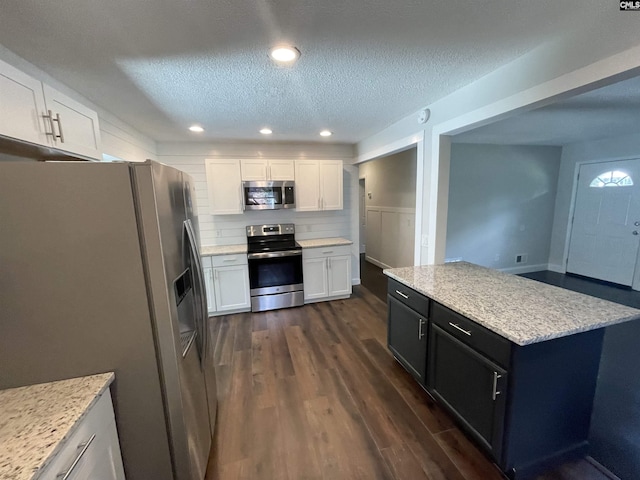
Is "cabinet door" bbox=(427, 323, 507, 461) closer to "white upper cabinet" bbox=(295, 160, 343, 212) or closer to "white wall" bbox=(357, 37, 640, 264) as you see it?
"white wall" bbox=(357, 37, 640, 264)

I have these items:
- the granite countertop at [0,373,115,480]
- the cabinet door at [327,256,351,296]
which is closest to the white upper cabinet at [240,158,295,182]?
the cabinet door at [327,256,351,296]

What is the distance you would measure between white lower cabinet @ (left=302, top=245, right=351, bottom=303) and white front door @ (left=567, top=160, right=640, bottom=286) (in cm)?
449

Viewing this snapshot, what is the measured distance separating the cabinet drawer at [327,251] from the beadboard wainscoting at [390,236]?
5.03 ft

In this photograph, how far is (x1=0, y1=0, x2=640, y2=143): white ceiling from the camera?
4.07 feet

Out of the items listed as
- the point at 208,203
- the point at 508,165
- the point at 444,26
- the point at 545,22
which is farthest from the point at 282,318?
the point at 508,165

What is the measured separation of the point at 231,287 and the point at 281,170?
1.84 meters

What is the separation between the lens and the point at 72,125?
59.8 inches

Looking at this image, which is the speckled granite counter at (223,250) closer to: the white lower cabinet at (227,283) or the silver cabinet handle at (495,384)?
the white lower cabinet at (227,283)

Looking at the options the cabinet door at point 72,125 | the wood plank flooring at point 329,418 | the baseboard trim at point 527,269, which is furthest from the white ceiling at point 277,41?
the baseboard trim at point 527,269

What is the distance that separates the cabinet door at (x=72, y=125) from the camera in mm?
1373

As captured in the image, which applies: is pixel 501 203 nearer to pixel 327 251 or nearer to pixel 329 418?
pixel 327 251

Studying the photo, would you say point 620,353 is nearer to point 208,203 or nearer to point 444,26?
point 444,26

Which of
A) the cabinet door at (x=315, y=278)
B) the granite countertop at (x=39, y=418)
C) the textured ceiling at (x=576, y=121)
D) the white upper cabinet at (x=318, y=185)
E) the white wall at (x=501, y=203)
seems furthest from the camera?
the white wall at (x=501, y=203)

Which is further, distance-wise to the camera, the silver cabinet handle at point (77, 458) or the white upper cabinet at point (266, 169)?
the white upper cabinet at point (266, 169)
